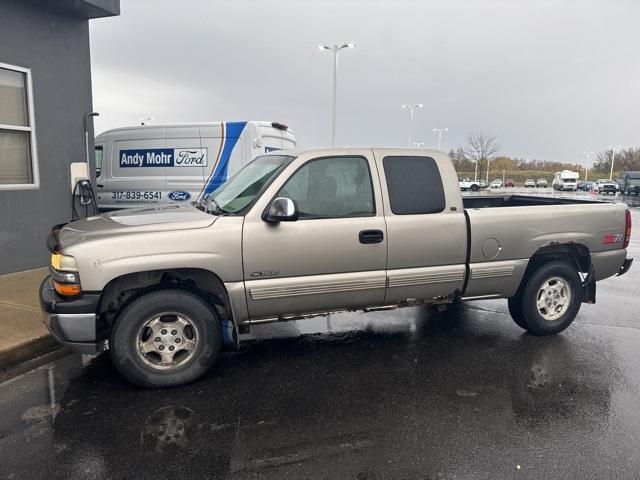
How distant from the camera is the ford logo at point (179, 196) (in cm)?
1020

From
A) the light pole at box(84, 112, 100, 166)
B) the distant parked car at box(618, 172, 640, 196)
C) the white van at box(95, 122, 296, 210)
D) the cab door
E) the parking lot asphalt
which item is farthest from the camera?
the distant parked car at box(618, 172, 640, 196)

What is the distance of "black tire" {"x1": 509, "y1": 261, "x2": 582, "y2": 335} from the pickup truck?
1 cm

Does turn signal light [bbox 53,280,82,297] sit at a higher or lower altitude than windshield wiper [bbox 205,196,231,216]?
lower

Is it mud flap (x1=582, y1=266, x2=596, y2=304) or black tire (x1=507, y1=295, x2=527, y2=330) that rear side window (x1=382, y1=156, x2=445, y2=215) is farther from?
mud flap (x1=582, y1=266, x2=596, y2=304)

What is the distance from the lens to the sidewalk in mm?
4496

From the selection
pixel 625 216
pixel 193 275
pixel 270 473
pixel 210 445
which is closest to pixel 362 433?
pixel 270 473

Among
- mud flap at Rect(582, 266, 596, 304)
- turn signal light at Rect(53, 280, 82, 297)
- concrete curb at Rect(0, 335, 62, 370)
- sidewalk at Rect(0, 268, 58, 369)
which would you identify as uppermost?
turn signal light at Rect(53, 280, 82, 297)

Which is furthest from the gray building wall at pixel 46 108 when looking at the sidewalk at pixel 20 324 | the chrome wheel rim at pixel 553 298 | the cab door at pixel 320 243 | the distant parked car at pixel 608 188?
the distant parked car at pixel 608 188

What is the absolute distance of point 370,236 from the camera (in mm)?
4348

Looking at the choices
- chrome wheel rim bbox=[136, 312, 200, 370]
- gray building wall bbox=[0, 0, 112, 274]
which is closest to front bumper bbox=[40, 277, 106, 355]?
chrome wheel rim bbox=[136, 312, 200, 370]

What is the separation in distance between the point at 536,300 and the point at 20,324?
5348 mm

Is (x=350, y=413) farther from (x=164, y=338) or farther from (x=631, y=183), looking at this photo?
(x=631, y=183)

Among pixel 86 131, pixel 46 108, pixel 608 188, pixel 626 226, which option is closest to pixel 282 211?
pixel 626 226

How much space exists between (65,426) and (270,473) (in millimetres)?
1545
